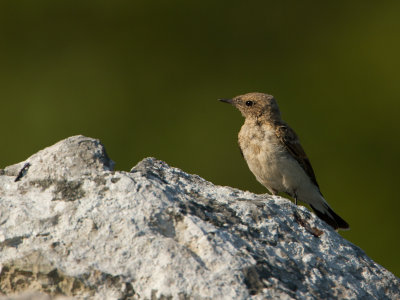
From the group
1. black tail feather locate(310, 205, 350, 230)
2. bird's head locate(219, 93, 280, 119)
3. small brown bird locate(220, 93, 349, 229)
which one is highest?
bird's head locate(219, 93, 280, 119)

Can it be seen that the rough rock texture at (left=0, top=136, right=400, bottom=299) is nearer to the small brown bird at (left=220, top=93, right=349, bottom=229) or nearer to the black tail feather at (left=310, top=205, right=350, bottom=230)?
the small brown bird at (left=220, top=93, right=349, bottom=229)

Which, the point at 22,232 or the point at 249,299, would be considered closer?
the point at 249,299

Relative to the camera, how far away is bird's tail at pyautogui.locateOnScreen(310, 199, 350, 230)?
7348 millimetres

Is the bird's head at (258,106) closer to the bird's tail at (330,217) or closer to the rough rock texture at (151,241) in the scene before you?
the bird's tail at (330,217)

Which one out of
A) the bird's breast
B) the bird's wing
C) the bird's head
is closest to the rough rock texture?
the bird's breast

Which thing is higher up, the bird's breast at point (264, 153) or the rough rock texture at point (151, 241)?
the bird's breast at point (264, 153)

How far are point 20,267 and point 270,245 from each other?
1302 mm

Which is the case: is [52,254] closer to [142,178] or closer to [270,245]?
[142,178]

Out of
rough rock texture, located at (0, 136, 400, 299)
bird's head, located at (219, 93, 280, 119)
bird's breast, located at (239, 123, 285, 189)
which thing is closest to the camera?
rough rock texture, located at (0, 136, 400, 299)

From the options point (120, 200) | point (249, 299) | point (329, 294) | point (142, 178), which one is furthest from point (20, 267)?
point (329, 294)

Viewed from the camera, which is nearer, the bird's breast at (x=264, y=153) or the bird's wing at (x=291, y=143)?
the bird's breast at (x=264, y=153)

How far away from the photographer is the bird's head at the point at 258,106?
24.9 feet

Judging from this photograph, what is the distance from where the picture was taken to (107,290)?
2.97 metres

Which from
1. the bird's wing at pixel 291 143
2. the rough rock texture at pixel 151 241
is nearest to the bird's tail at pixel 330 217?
the bird's wing at pixel 291 143
